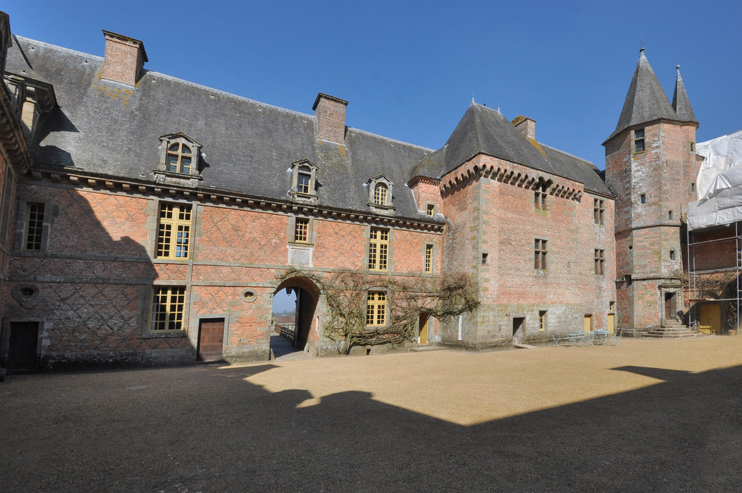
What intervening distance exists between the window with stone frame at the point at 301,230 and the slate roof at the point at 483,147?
7.56 metres

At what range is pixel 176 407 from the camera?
7008 mm

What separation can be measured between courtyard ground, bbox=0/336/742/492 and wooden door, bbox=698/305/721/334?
14.2 m

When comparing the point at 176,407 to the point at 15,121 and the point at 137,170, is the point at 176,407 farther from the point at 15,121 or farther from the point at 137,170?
the point at 137,170

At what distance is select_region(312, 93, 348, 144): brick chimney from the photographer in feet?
61.7

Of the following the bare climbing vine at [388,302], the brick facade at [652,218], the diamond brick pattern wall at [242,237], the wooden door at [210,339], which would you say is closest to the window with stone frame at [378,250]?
the bare climbing vine at [388,302]

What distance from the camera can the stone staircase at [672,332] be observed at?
1958cm

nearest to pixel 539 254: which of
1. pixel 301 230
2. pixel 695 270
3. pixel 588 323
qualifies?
pixel 588 323

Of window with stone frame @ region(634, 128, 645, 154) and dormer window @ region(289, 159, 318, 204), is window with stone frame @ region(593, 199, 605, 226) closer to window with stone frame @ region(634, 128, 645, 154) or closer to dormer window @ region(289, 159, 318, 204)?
window with stone frame @ region(634, 128, 645, 154)

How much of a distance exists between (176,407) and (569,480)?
275 inches

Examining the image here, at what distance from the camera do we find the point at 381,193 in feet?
57.5

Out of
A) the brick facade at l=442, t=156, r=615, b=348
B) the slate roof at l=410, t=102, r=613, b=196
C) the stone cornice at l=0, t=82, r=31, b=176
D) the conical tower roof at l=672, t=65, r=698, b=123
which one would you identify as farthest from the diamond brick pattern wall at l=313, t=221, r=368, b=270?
the conical tower roof at l=672, t=65, r=698, b=123

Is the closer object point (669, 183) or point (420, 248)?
point (420, 248)

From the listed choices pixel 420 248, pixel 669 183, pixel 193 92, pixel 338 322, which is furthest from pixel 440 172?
pixel 669 183

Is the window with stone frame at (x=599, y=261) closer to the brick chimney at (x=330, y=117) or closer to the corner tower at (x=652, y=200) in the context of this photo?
the corner tower at (x=652, y=200)
